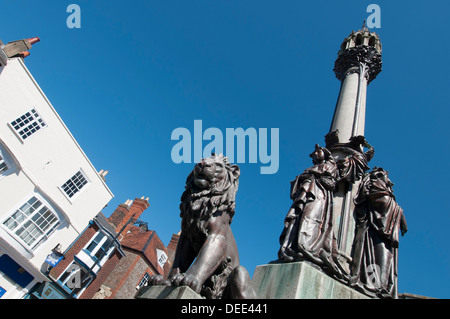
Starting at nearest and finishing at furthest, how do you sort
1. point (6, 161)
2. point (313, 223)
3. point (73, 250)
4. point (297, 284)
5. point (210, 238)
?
point (210, 238) < point (297, 284) < point (313, 223) < point (6, 161) < point (73, 250)

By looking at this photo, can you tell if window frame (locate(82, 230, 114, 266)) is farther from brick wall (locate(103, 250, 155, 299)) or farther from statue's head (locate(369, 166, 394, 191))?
statue's head (locate(369, 166, 394, 191))

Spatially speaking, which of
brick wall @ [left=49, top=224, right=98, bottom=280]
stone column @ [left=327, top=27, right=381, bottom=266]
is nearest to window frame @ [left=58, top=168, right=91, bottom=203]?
brick wall @ [left=49, top=224, right=98, bottom=280]

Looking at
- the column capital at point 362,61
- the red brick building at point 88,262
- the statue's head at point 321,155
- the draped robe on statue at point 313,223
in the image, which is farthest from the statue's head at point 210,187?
the red brick building at point 88,262

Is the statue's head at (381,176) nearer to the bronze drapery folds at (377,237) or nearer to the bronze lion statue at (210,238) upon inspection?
the bronze drapery folds at (377,237)

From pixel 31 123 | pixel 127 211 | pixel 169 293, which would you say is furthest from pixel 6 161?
pixel 169 293

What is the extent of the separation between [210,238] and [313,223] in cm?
204

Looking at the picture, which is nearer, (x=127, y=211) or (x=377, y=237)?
(x=377, y=237)

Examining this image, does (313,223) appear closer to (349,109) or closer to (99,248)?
(349,109)

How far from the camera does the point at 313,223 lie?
182 inches

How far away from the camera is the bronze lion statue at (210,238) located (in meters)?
2.97

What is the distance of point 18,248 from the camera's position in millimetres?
17109
